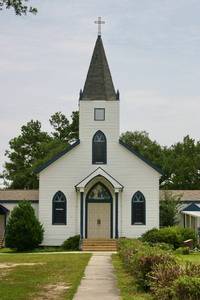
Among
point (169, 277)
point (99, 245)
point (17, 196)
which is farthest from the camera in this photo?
point (17, 196)

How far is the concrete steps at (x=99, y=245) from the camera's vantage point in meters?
38.8

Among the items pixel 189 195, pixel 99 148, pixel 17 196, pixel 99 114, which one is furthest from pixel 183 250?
pixel 17 196

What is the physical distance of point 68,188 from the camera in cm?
4138

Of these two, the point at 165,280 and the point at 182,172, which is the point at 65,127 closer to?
the point at 182,172

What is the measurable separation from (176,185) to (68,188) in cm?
3566

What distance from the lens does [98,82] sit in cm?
4300

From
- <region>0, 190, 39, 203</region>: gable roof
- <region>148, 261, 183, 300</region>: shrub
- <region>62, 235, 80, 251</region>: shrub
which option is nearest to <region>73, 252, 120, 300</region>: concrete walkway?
<region>148, 261, 183, 300</region>: shrub

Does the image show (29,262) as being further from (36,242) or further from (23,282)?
(36,242)

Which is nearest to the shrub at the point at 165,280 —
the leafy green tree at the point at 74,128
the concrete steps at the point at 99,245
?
the concrete steps at the point at 99,245

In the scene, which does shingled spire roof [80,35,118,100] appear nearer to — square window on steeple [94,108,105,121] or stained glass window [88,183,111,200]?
square window on steeple [94,108,105,121]

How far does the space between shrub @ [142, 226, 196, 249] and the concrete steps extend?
2098mm

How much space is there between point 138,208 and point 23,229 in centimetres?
803

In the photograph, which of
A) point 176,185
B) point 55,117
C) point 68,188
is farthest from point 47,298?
point 55,117

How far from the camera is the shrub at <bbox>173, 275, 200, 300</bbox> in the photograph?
11.0 metres
